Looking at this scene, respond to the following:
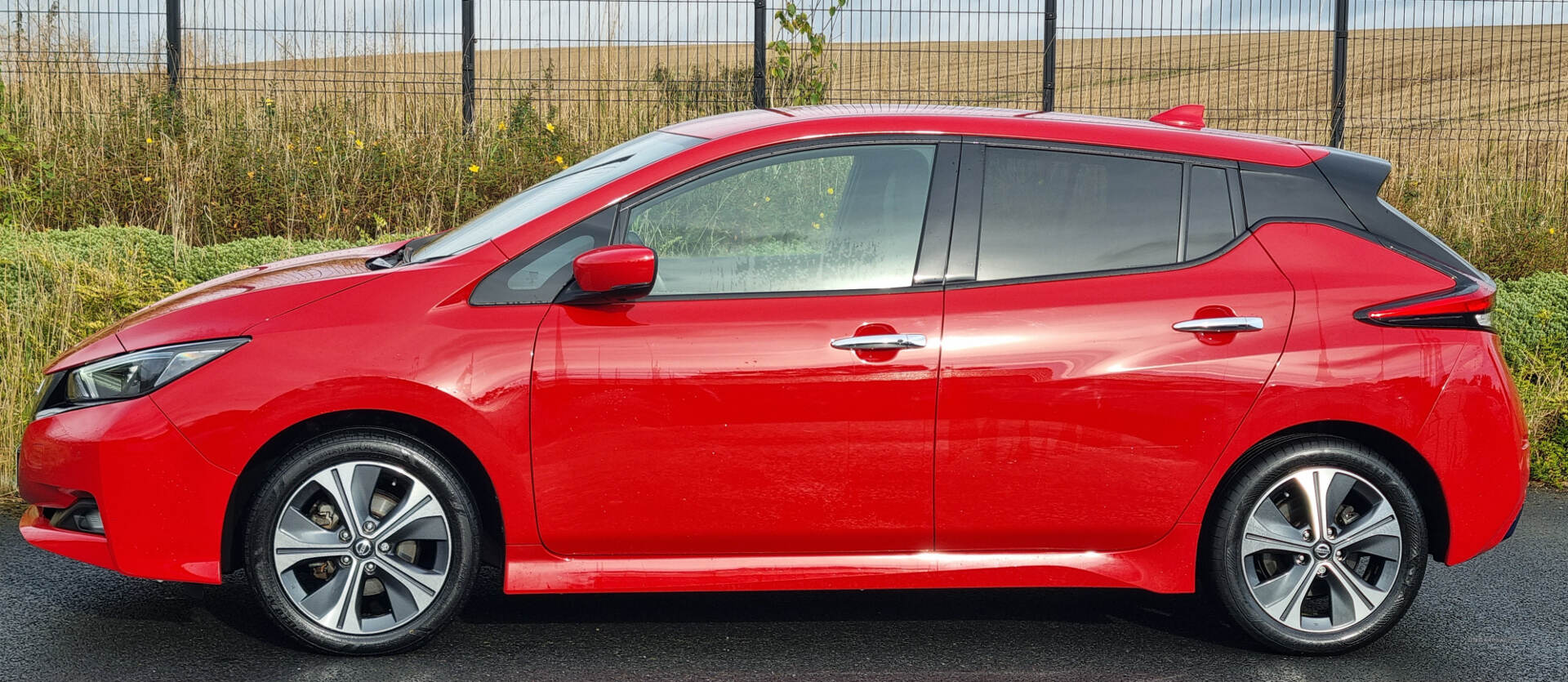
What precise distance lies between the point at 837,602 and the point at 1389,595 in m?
1.75

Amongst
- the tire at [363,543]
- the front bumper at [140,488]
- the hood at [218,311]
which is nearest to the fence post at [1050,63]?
the hood at [218,311]

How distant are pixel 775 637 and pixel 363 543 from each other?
1.29 m

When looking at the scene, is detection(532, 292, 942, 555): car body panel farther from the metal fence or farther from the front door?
the metal fence

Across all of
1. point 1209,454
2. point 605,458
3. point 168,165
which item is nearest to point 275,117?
point 168,165

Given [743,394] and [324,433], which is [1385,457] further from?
[324,433]

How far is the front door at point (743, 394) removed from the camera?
4062 mm

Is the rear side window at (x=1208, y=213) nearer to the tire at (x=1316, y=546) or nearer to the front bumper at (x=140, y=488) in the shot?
the tire at (x=1316, y=546)

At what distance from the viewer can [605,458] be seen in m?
4.08

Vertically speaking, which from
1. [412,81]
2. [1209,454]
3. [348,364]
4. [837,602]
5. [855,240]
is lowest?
[837,602]

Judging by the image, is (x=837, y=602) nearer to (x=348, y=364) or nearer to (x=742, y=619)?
(x=742, y=619)

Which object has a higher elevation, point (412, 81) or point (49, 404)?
point (412, 81)

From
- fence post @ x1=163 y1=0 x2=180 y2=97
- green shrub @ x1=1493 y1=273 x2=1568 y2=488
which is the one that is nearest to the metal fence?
fence post @ x1=163 y1=0 x2=180 y2=97

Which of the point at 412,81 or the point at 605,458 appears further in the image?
the point at 412,81

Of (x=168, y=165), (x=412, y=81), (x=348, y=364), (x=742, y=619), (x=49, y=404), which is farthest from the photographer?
(x=412, y=81)
